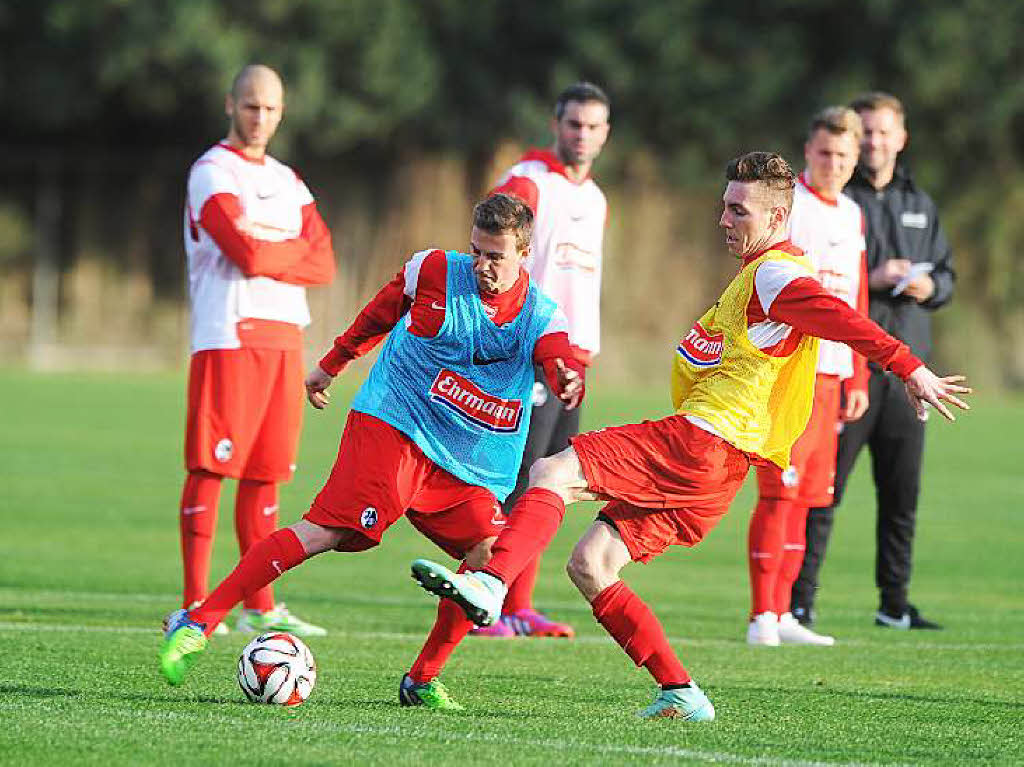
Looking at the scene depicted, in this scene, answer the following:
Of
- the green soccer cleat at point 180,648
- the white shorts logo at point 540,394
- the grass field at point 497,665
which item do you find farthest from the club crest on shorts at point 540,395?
the green soccer cleat at point 180,648

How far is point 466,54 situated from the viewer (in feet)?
118

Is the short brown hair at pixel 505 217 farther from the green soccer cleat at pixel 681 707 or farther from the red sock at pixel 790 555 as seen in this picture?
the red sock at pixel 790 555

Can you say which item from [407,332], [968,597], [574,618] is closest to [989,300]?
[968,597]

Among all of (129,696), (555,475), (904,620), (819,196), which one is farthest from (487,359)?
(904,620)

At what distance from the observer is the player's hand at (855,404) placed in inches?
367

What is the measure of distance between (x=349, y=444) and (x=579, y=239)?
9.15 feet

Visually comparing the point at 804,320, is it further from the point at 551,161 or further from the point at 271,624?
the point at 271,624

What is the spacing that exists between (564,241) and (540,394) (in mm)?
767

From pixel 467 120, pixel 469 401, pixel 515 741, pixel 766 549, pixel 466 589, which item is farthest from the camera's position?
pixel 467 120

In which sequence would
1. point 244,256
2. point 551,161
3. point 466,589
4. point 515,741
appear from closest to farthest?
1. point 466,589
2. point 515,741
3. point 244,256
4. point 551,161

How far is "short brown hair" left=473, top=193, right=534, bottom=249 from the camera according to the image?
6371 millimetres

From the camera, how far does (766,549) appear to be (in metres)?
8.81

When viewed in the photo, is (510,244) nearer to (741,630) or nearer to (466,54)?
(741,630)

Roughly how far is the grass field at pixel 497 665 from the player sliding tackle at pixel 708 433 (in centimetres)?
42
